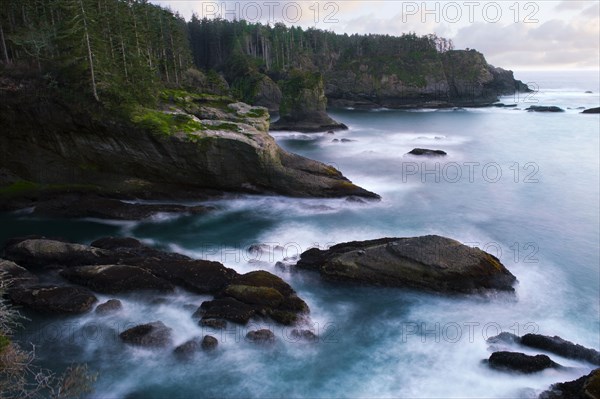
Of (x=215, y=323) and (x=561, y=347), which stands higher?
(x=215, y=323)

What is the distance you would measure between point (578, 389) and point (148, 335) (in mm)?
15559

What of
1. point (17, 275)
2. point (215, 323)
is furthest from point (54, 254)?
point (215, 323)

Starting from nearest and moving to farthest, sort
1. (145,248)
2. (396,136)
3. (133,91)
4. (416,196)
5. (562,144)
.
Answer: (145,248) → (133,91) → (416,196) → (562,144) → (396,136)

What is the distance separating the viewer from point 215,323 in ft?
60.8

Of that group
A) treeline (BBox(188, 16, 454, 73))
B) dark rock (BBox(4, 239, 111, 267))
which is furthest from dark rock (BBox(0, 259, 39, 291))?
treeline (BBox(188, 16, 454, 73))

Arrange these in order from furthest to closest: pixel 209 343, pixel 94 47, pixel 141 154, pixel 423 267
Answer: pixel 141 154 < pixel 94 47 < pixel 423 267 < pixel 209 343

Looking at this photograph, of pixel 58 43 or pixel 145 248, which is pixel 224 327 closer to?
pixel 145 248

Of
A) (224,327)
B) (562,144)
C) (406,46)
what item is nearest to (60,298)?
(224,327)

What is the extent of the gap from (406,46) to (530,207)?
109 m

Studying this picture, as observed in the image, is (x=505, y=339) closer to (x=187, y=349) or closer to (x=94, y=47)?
(x=187, y=349)

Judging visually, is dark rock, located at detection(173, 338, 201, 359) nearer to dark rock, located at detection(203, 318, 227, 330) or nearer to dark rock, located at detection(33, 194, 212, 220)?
dark rock, located at detection(203, 318, 227, 330)

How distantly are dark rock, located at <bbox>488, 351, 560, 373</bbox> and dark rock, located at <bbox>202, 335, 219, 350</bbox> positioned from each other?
10.7m

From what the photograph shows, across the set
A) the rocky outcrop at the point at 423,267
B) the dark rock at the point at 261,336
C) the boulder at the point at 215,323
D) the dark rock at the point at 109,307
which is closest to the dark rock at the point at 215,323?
the boulder at the point at 215,323

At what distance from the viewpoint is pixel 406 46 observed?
134 meters
